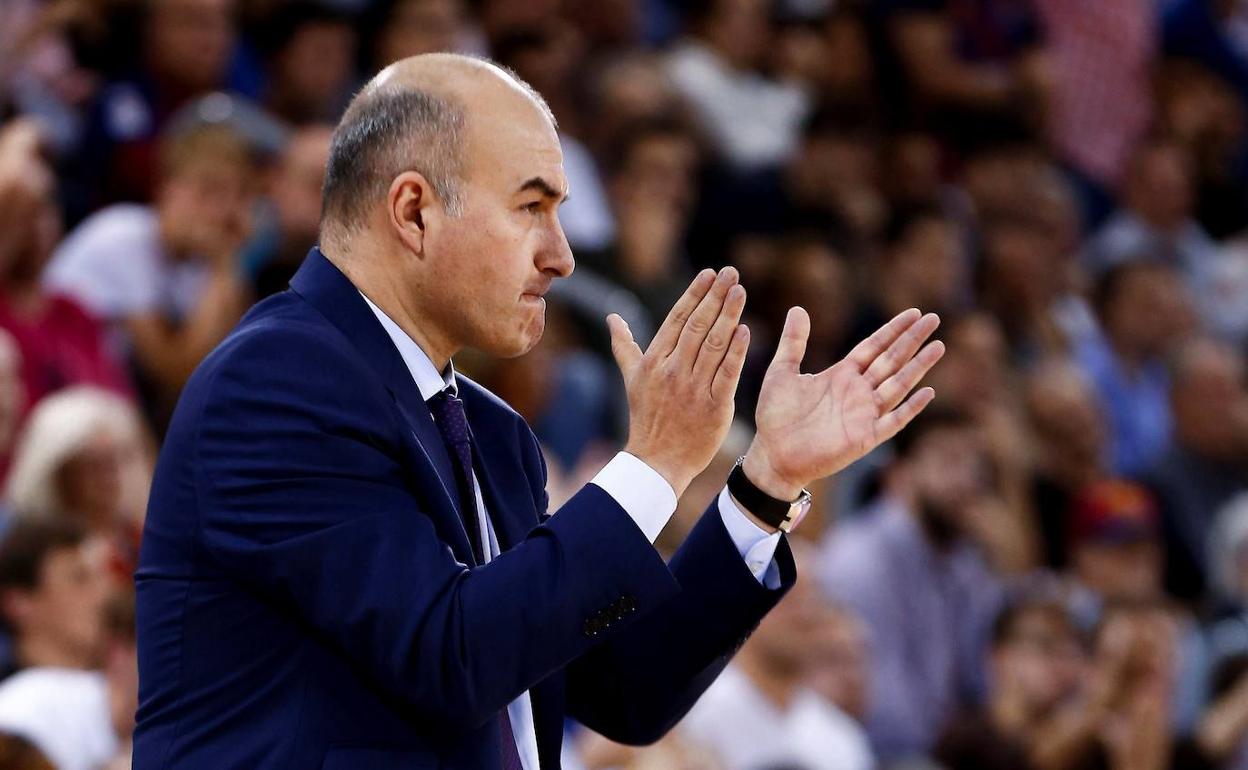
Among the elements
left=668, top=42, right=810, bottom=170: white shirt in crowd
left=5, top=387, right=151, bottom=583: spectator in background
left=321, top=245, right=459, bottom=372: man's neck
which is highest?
left=668, top=42, right=810, bottom=170: white shirt in crowd

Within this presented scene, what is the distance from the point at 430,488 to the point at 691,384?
0.30 m

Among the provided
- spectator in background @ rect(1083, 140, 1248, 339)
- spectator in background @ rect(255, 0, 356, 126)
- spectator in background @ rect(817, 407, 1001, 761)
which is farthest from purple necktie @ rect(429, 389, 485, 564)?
spectator in background @ rect(1083, 140, 1248, 339)

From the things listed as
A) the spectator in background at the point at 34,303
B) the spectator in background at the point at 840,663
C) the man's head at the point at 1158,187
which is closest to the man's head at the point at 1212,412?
the man's head at the point at 1158,187

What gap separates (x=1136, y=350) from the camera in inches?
349

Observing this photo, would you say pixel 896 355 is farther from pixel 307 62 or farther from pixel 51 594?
pixel 307 62

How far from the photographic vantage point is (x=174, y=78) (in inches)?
247

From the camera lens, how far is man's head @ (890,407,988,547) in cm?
648

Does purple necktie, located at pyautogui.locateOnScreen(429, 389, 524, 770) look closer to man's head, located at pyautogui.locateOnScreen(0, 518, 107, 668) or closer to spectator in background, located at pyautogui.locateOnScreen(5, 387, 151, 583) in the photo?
man's head, located at pyautogui.locateOnScreen(0, 518, 107, 668)

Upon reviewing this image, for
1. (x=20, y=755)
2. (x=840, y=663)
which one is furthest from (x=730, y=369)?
(x=840, y=663)

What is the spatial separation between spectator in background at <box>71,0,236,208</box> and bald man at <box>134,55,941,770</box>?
151 inches

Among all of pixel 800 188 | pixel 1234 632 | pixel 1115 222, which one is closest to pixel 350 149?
pixel 1234 632

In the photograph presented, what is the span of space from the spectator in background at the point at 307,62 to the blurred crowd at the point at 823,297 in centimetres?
2

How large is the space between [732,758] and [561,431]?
1326 mm

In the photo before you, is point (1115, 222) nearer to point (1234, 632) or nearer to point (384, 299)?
point (1234, 632)
